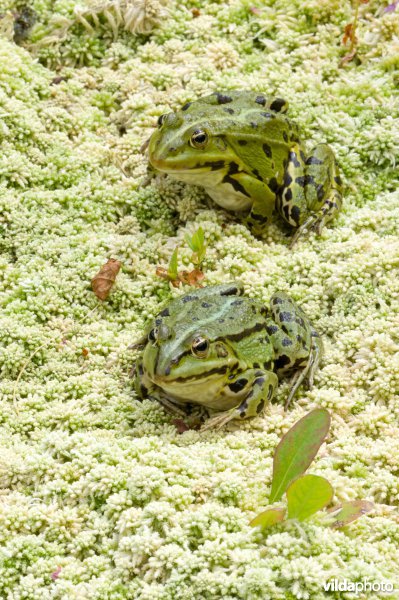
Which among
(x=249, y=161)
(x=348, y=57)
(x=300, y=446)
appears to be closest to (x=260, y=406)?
(x=300, y=446)

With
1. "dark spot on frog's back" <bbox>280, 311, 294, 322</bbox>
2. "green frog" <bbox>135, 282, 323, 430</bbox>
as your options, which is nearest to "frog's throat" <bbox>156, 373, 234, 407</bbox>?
"green frog" <bbox>135, 282, 323, 430</bbox>

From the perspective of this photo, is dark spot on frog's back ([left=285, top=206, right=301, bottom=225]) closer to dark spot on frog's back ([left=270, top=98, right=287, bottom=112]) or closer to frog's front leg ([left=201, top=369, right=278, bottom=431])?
dark spot on frog's back ([left=270, top=98, right=287, bottom=112])

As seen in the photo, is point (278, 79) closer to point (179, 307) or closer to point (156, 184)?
point (156, 184)

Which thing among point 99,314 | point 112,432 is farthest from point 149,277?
point 112,432

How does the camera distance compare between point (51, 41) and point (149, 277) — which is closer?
point (149, 277)

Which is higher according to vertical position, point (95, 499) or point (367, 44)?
point (367, 44)

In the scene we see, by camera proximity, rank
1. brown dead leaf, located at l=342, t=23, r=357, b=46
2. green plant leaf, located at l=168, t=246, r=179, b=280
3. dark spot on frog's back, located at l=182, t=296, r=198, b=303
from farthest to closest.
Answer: brown dead leaf, located at l=342, t=23, r=357, b=46, green plant leaf, located at l=168, t=246, r=179, b=280, dark spot on frog's back, located at l=182, t=296, r=198, b=303
